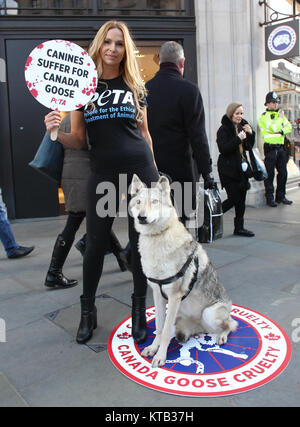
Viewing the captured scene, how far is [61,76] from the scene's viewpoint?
8.25ft

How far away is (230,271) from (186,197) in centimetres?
113

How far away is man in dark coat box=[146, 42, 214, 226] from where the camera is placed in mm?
3477

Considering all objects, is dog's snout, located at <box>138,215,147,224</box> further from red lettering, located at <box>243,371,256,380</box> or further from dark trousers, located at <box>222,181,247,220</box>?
dark trousers, located at <box>222,181,247,220</box>

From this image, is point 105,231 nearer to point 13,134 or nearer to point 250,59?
point 13,134

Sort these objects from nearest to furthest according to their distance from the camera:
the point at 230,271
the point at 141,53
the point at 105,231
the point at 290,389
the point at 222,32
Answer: the point at 290,389, the point at 105,231, the point at 230,271, the point at 222,32, the point at 141,53

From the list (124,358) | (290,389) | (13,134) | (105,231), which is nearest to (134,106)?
(105,231)

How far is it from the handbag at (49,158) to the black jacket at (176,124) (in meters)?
0.99

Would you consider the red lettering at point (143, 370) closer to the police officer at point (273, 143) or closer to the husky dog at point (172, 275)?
the husky dog at point (172, 275)

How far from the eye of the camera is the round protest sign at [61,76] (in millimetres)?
2459

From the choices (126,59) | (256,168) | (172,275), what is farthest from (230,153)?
(172,275)

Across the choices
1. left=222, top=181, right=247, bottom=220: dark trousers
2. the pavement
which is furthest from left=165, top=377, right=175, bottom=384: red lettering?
left=222, top=181, right=247, bottom=220: dark trousers

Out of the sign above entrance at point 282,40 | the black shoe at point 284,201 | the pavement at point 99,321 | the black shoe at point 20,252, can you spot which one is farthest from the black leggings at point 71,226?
the sign above entrance at point 282,40

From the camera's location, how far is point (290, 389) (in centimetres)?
213

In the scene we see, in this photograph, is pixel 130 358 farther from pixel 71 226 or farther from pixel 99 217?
pixel 71 226
